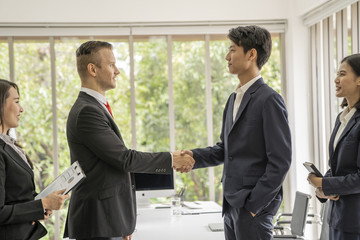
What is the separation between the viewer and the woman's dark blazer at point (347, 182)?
2332 millimetres

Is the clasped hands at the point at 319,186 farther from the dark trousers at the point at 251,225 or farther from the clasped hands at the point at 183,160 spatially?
the clasped hands at the point at 183,160

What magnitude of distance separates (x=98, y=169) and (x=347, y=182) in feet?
4.04

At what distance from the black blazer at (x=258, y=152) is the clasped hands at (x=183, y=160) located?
37cm

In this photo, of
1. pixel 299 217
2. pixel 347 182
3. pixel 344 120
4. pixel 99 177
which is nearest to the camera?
pixel 99 177

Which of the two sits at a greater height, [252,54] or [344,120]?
[252,54]

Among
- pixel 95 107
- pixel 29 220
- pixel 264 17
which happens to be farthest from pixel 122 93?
pixel 29 220

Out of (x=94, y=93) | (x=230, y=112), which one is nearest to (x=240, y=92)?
(x=230, y=112)

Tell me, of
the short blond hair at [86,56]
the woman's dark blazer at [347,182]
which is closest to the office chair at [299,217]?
the woman's dark blazer at [347,182]

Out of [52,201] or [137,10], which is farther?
[137,10]

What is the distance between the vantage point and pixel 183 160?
2.71 meters

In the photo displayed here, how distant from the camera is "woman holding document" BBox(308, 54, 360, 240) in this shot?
2.34 meters

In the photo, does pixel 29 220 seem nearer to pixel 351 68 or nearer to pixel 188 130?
pixel 351 68

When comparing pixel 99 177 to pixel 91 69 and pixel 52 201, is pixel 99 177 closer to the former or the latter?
pixel 52 201

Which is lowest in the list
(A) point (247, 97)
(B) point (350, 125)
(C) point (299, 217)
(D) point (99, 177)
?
(C) point (299, 217)
